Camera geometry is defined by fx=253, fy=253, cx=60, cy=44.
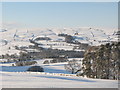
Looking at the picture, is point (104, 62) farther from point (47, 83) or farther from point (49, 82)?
point (47, 83)

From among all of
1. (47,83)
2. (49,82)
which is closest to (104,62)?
(49,82)

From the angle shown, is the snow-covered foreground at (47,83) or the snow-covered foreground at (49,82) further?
the snow-covered foreground at (49,82)

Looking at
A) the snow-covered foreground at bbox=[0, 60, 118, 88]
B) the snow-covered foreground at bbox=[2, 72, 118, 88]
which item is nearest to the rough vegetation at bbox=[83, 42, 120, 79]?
the snow-covered foreground at bbox=[0, 60, 118, 88]

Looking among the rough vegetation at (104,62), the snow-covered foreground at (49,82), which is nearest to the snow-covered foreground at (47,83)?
the snow-covered foreground at (49,82)

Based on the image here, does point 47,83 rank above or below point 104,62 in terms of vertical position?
below

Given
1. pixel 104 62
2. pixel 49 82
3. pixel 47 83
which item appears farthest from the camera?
pixel 104 62

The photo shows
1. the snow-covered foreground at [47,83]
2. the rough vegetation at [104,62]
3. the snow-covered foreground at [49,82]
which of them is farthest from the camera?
the rough vegetation at [104,62]

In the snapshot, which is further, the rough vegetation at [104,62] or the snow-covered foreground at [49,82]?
the rough vegetation at [104,62]

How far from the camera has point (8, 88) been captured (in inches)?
461

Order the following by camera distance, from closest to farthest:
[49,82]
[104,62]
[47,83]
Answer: [47,83], [49,82], [104,62]

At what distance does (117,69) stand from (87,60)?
129 inches

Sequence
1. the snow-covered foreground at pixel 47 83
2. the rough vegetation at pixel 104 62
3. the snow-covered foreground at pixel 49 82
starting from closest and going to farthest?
1. the snow-covered foreground at pixel 47 83
2. the snow-covered foreground at pixel 49 82
3. the rough vegetation at pixel 104 62

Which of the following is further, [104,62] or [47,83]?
[104,62]

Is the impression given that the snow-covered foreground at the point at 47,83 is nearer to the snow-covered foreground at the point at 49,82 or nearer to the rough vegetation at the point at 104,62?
the snow-covered foreground at the point at 49,82
